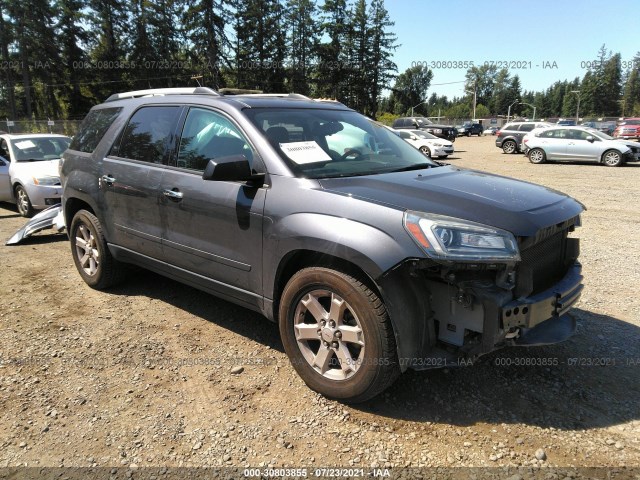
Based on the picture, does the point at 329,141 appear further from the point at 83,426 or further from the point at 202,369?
the point at 83,426

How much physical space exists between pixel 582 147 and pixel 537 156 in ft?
5.86

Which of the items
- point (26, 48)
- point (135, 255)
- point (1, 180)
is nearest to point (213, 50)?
point (26, 48)

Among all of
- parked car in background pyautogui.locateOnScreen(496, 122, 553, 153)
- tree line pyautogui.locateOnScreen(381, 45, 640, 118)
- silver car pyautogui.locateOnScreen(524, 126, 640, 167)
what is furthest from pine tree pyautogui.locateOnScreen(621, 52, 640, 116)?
silver car pyautogui.locateOnScreen(524, 126, 640, 167)

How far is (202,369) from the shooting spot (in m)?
3.38

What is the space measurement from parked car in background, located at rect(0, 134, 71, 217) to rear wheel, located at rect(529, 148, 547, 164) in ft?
60.0

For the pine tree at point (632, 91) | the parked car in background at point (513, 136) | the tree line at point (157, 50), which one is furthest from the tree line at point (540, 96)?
the parked car in background at point (513, 136)

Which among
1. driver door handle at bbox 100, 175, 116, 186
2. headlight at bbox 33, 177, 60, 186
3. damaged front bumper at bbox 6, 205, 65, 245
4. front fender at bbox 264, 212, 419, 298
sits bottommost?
damaged front bumper at bbox 6, 205, 65, 245

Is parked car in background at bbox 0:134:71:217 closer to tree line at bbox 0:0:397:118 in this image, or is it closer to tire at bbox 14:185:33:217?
tire at bbox 14:185:33:217

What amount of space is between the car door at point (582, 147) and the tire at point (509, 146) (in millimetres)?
6375

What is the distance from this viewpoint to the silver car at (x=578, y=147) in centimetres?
1830

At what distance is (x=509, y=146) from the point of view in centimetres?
2639

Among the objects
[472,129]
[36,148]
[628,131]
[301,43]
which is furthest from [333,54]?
[36,148]

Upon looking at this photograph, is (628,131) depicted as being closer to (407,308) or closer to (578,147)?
(578,147)

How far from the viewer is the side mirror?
114 inches
